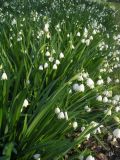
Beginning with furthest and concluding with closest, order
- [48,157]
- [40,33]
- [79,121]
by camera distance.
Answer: [40,33] < [79,121] < [48,157]

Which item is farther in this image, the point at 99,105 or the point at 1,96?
the point at 99,105

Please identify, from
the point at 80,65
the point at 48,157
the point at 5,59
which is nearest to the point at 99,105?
the point at 80,65

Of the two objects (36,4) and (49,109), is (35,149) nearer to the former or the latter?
(49,109)

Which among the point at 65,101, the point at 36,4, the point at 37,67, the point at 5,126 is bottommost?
the point at 5,126

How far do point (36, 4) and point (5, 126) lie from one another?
344 inches

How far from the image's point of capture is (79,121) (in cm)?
368

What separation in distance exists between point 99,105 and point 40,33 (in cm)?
146

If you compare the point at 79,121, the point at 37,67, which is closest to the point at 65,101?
the point at 79,121

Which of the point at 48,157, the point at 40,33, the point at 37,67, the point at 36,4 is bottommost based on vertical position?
the point at 48,157

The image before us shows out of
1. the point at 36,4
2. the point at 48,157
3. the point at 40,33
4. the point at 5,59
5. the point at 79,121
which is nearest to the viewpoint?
the point at 48,157

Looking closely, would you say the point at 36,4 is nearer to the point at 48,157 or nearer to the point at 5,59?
the point at 5,59

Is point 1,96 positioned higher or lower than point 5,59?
lower

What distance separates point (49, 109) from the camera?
2951 mm

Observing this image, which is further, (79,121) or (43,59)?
(43,59)
